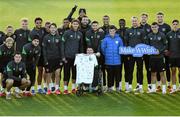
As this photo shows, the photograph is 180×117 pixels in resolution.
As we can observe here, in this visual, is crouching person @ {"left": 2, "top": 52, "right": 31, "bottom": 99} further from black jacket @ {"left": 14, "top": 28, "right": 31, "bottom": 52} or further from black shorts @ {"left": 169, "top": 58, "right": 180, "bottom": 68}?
black shorts @ {"left": 169, "top": 58, "right": 180, "bottom": 68}

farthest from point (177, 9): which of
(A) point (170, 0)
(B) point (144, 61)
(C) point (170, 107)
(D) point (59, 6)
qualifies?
(C) point (170, 107)

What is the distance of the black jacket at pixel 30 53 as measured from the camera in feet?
49.8

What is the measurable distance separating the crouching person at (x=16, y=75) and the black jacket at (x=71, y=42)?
1.33 m

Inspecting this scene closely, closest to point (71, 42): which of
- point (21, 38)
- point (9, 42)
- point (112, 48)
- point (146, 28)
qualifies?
point (112, 48)

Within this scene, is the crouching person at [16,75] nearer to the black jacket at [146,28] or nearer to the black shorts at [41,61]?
the black shorts at [41,61]

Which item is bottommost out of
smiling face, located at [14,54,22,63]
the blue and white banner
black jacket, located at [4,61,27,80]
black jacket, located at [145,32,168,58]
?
black jacket, located at [4,61,27,80]

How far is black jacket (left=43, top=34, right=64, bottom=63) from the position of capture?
15.4 meters

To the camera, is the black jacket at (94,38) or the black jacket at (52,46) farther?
the black jacket at (94,38)

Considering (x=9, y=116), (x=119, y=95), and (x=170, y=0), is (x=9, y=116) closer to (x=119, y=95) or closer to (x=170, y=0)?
(x=119, y=95)

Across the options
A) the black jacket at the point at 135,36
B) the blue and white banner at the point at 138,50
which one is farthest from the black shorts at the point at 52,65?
the black jacket at the point at 135,36

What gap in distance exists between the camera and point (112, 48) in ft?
50.5

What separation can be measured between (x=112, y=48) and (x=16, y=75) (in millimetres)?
2734

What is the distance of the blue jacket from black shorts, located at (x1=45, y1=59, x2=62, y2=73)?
132 cm

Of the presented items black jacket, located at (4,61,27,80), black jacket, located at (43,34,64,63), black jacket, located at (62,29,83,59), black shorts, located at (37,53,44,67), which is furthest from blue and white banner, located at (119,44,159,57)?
black jacket, located at (4,61,27,80)
